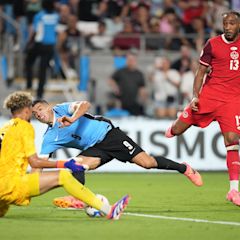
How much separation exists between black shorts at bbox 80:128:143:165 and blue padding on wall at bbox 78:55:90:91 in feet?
29.2

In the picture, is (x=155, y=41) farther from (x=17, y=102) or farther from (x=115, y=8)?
(x=17, y=102)

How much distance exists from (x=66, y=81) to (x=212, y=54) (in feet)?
28.9

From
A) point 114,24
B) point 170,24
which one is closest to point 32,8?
point 114,24

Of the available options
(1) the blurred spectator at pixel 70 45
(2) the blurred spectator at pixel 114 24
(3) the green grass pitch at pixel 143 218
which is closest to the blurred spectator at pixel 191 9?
(2) the blurred spectator at pixel 114 24

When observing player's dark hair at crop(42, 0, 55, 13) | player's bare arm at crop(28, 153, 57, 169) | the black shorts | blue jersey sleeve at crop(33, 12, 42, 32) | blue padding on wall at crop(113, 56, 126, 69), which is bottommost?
blue padding on wall at crop(113, 56, 126, 69)

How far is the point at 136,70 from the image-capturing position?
19.7 m

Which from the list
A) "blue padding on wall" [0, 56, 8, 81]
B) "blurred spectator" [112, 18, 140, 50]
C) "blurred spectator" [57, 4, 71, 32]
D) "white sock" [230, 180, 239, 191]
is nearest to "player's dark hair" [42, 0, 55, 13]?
"blurred spectator" [57, 4, 71, 32]

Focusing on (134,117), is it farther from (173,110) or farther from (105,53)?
(105,53)

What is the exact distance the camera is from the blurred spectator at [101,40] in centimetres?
2098

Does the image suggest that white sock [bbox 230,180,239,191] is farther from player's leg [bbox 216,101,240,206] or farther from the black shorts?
the black shorts

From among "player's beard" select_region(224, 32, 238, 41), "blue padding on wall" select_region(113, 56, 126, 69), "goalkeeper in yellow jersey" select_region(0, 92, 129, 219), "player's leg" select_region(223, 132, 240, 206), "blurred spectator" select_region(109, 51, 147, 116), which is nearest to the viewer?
"goalkeeper in yellow jersey" select_region(0, 92, 129, 219)

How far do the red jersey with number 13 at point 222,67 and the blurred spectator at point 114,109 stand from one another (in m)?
7.25

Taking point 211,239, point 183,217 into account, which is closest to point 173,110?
point 183,217

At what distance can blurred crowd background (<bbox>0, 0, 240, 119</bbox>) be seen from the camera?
64.6ft
